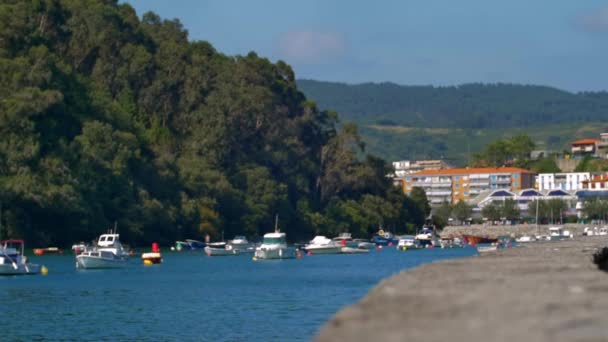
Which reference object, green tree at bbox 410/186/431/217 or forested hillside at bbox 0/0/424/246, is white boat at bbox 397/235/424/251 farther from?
green tree at bbox 410/186/431/217

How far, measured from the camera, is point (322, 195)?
171 m

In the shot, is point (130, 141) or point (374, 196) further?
point (374, 196)

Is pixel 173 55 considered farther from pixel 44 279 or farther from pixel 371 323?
pixel 371 323

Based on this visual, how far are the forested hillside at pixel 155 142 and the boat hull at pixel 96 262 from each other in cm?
1946

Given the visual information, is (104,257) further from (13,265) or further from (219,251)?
(219,251)

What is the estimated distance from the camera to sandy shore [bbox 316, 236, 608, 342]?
7.42 metres

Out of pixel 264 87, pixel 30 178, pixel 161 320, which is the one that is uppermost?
pixel 264 87

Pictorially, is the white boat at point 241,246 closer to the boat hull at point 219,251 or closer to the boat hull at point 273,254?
the boat hull at point 219,251

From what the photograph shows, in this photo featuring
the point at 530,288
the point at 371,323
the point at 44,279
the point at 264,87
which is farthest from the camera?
the point at 264,87

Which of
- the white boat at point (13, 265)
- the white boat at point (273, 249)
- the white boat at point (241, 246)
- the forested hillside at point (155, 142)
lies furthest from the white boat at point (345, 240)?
the white boat at point (13, 265)

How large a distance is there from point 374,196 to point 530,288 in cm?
16399

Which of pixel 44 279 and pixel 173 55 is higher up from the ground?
pixel 173 55

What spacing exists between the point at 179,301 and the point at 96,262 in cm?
3225

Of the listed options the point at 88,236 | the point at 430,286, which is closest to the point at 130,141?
the point at 88,236
